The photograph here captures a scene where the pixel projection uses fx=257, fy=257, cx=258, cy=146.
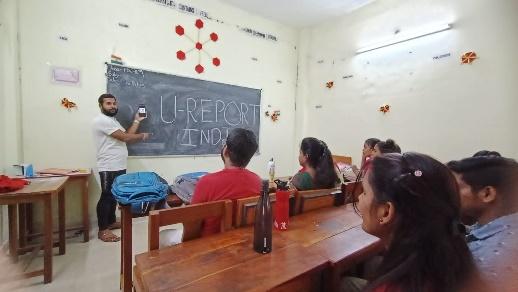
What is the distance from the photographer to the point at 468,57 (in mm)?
2625

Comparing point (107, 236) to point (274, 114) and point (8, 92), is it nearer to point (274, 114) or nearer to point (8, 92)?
point (8, 92)

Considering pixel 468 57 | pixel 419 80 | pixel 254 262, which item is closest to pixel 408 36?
pixel 419 80

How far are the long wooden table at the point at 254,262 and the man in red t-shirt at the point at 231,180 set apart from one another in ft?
0.63

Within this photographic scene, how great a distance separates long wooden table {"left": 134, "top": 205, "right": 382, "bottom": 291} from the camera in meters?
0.77

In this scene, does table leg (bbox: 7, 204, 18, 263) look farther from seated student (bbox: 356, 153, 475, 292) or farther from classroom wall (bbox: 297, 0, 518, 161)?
classroom wall (bbox: 297, 0, 518, 161)

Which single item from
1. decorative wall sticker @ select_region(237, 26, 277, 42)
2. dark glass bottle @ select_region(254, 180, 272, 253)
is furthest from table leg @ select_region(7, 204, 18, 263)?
decorative wall sticker @ select_region(237, 26, 277, 42)

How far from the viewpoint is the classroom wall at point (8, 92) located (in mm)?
2246

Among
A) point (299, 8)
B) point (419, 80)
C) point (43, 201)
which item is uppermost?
point (299, 8)

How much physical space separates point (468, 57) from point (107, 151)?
3785 millimetres

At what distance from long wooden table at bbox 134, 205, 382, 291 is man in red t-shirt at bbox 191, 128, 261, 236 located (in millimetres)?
191

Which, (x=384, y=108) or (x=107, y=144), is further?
(x=384, y=108)

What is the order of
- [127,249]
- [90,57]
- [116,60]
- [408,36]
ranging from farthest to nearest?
[408,36] → [116,60] → [90,57] → [127,249]

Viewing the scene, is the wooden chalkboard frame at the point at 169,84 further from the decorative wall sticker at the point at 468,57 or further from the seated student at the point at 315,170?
the decorative wall sticker at the point at 468,57

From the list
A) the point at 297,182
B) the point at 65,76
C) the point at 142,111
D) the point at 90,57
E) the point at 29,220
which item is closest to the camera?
the point at 297,182
